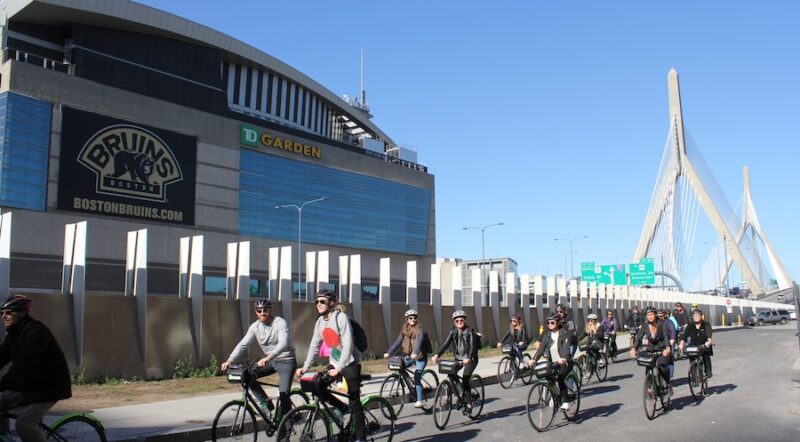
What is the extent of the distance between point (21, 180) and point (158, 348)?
37967 millimetres

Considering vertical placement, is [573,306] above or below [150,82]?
Answer: below

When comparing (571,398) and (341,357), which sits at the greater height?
(341,357)

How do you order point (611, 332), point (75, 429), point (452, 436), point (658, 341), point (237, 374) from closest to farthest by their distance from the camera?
point (75, 429)
point (237, 374)
point (452, 436)
point (658, 341)
point (611, 332)

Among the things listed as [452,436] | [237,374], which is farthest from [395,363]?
[237,374]

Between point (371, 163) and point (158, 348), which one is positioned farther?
point (371, 163)

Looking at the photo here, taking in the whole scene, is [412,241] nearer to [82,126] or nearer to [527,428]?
[82,126]

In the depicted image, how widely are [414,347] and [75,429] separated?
6.03 metres

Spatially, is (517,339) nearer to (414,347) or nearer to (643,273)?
(414,347)

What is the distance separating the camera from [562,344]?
34.2 ft

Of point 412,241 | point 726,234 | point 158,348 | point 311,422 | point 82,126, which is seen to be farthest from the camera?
point 412,241

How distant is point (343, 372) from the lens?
294 inches

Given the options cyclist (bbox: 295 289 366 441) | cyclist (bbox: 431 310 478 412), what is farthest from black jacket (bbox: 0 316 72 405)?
cyclist (bbox: 431 310 478 412)

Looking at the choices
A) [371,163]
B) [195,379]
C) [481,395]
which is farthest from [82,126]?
[481,395]

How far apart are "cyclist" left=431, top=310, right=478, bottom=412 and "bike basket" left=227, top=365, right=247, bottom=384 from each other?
363 centimetres
